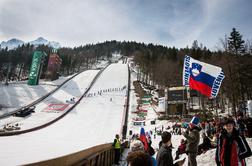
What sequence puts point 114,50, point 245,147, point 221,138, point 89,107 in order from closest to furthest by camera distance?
1. point 245,147
2. point 221,138
3. point 89,107
4. point 114,50

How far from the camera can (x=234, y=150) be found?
372cm

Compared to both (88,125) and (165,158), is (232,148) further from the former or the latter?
(88,125)

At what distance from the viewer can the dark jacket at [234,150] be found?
3.69m

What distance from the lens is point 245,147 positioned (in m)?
3.69

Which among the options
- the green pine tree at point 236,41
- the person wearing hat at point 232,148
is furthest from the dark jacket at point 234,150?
the green pine tree at point 236,41

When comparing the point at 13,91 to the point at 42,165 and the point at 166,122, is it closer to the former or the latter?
the point at 166,122

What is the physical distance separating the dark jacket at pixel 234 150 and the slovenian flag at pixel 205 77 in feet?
17.2

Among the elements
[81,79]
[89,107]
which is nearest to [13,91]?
[89,107]

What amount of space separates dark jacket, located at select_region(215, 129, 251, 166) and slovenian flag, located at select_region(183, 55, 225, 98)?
5.24 m

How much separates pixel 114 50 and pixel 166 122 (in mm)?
163513

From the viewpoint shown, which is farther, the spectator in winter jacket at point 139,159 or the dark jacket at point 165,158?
the dark jacket at point 165,158

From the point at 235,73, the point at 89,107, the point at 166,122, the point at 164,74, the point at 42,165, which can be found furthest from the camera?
the point at 164,74

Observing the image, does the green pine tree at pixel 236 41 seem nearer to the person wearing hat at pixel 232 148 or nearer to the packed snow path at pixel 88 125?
Answer: the packed snow path at pixel 88 125

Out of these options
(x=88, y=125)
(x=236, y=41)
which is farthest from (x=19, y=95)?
(x=236, y=41)
